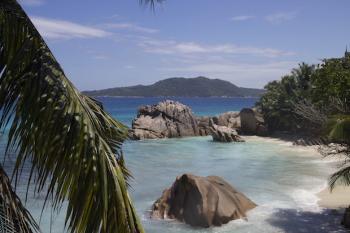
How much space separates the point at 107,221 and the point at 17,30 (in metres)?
1.65

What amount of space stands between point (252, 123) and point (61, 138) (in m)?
47.7

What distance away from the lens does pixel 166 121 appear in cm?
5103

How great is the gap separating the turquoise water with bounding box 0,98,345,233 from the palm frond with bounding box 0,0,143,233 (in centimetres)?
721

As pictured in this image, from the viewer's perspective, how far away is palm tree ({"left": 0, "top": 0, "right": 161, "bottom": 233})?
311 cm

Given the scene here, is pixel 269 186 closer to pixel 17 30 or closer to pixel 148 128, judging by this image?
pixel 17 30

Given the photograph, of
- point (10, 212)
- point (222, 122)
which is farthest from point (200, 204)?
point (222, 122)

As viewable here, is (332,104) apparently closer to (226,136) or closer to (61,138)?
(61,138)

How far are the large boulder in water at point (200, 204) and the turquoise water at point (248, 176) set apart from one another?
0.39 meters

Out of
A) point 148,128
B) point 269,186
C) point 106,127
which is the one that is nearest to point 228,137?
point 148,128

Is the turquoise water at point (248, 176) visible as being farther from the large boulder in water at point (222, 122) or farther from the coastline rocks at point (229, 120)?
the coastline rocks at point (229, 120)

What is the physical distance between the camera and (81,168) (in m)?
3.12

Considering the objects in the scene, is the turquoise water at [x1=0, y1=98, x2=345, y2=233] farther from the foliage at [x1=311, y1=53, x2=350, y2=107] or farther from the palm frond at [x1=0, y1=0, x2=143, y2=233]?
the palm frond at [x1=0, y1=0, x2=143, y2=233]

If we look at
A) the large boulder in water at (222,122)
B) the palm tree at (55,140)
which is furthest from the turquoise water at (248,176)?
the palm tree at (55,140)

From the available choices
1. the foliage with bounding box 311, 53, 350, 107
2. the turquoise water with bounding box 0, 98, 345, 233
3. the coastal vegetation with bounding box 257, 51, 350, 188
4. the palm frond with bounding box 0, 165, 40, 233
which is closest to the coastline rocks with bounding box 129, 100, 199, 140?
the turquoise water with bounding box 0, 98, 345, 233
